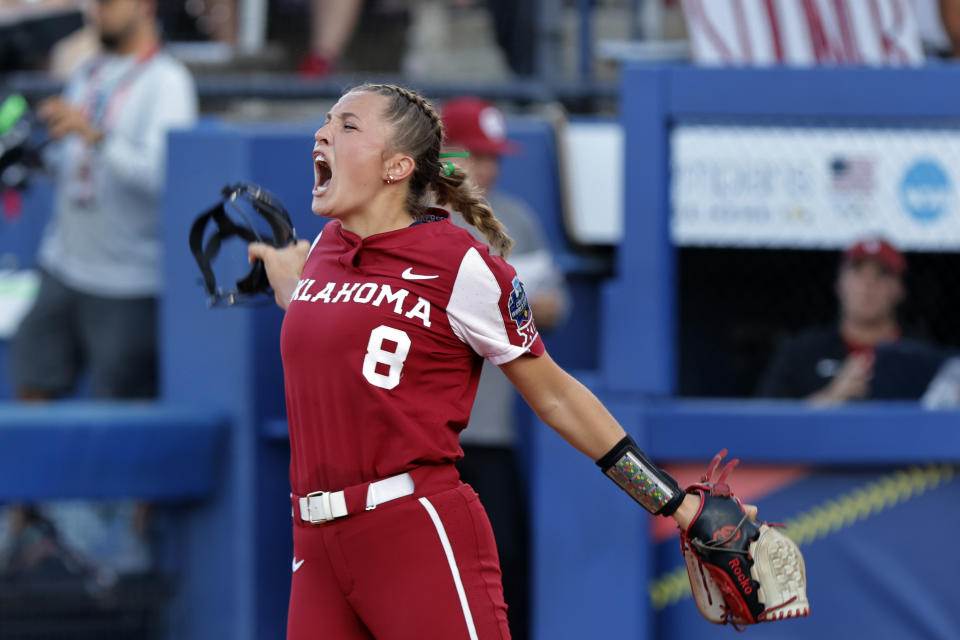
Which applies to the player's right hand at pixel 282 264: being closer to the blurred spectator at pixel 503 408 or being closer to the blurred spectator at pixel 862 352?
the blurred spectator at pixel 503 408

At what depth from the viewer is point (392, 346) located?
287 cm

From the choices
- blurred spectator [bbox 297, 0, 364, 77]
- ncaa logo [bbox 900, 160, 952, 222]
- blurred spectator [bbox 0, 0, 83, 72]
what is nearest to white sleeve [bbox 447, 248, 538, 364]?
ncaa logo [bbox 900, 160, 952, 222]

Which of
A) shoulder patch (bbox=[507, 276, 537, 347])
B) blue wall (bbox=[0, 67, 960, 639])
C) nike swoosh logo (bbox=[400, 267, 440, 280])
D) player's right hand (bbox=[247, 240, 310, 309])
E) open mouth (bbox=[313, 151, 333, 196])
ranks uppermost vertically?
open mouth (bbox=[313, 151, 333, 196])

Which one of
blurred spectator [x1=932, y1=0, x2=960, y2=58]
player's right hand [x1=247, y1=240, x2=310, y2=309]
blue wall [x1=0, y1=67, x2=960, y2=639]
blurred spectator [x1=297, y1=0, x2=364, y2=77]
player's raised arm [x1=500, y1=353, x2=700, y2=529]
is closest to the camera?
player's raised arm [x1=500, y1=353, x2=700, y2=529]

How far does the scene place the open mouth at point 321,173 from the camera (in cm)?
296

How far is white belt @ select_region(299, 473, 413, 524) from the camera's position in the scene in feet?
9.42

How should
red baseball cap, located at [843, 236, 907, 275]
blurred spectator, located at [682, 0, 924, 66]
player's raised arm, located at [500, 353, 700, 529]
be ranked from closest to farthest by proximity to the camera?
player's raised arm, located at [500, 353, 700, 529] → red baseball cap, located at [843, 236, 907, 275] → blurred spectator, located at [682, 0, 924, 66]

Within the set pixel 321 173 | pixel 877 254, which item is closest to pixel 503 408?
pixel 877 254

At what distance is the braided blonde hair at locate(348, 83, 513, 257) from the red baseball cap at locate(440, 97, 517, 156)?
2.05 m

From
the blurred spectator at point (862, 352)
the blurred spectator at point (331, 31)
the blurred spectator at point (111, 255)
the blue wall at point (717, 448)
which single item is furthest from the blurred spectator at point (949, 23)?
the blurred spectator at point (111, 255)

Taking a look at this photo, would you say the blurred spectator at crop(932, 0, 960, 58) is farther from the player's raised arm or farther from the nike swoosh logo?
the nike swoosh logo

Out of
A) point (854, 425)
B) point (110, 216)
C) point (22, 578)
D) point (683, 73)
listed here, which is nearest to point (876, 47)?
point (683, 73)

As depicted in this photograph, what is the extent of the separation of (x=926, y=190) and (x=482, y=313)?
3.74 metres

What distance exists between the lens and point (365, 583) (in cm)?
289
